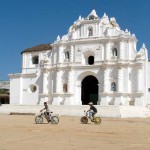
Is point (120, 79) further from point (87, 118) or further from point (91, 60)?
point (87, 118)

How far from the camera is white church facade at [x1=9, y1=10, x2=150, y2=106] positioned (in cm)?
3644

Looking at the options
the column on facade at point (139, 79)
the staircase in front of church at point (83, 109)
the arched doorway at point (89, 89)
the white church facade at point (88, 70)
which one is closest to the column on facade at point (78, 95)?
the white church facade at point (88, 70)

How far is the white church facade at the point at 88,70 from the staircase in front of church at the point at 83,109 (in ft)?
12.1

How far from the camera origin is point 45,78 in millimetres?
40750

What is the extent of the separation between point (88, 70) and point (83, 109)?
797 cm

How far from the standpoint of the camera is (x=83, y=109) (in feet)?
104

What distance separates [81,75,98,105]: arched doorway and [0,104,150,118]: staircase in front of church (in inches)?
278

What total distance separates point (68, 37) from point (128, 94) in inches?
415

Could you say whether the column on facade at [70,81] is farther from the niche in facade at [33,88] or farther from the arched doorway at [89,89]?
the niche in facade at [33,88]

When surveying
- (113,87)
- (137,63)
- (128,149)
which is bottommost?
(128,149)

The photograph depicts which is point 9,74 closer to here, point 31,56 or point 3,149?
point 31,56

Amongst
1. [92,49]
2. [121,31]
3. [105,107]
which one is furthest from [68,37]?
→ [105,107]

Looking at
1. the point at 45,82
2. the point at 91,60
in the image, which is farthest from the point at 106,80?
the point at 45,82

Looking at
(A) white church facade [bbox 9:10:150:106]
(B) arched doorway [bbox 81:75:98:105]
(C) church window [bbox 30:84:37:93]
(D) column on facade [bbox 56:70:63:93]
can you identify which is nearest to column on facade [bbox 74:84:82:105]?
(A) white church facade [bbox 9:10:150:106]
